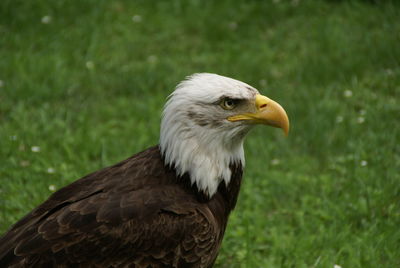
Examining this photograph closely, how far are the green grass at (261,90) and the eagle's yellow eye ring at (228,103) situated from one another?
1.49 metres

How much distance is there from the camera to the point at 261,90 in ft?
24.1

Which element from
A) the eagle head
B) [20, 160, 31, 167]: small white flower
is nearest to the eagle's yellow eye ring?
the eagle head

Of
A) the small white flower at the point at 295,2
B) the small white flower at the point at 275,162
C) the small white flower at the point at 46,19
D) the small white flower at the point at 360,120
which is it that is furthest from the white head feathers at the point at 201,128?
the small white flower at the point at 295,2

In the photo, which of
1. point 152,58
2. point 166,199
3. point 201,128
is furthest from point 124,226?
point 152,58

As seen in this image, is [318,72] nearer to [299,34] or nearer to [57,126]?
[299,34]

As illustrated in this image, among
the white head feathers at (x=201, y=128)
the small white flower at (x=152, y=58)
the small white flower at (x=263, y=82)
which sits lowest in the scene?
the small white flower at (x=263, y=82)

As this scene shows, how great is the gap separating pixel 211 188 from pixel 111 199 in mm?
673

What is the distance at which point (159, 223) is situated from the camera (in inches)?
147

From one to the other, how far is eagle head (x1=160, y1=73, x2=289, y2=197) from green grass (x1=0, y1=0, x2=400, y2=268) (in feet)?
4.06

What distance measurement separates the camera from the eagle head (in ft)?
13.0

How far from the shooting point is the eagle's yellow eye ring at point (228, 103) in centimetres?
397

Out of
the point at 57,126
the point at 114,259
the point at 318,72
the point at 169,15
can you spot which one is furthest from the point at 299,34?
the point at 114,259

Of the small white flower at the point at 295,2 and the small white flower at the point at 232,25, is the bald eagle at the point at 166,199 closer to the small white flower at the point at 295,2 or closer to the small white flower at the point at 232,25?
the small white flower at the point at 232,25

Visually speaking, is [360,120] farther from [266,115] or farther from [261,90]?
[266,115]
